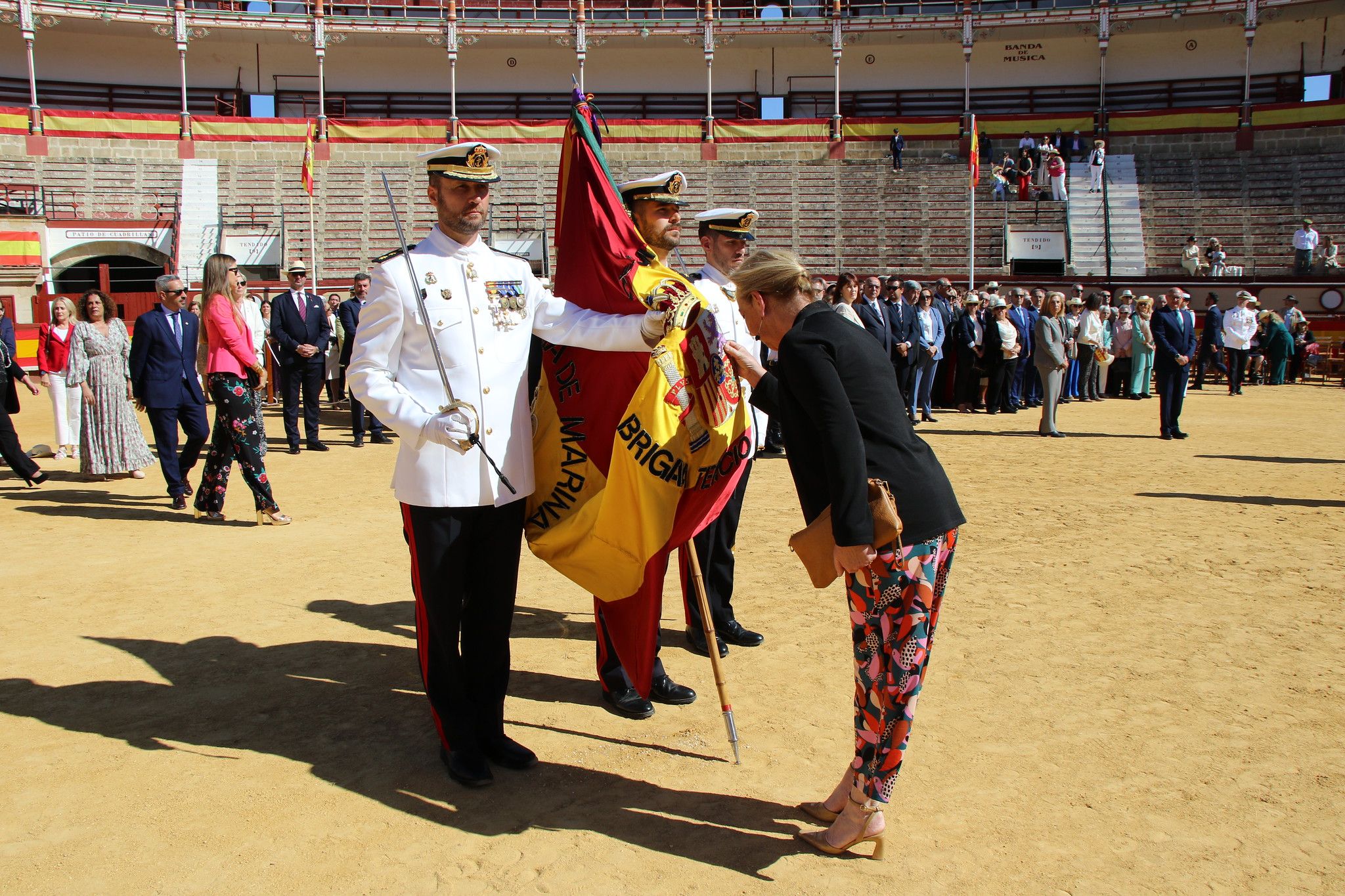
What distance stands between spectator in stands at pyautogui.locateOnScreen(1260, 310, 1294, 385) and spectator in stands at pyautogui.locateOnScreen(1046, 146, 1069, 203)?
9.09 metres

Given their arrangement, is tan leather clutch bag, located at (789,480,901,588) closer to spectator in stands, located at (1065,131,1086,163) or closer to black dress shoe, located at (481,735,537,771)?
black dress shoe, located at (481,735,537,771)

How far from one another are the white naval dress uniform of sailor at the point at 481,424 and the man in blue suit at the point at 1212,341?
18.3 meters

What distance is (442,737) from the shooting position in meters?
3.83

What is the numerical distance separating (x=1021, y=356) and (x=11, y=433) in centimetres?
1312

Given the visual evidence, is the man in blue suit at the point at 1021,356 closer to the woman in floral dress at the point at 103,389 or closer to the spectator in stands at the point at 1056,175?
the woman in floral dress at the point at 103,389

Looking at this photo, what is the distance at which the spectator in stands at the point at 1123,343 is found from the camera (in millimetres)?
18031

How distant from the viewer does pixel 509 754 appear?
12.7 feet

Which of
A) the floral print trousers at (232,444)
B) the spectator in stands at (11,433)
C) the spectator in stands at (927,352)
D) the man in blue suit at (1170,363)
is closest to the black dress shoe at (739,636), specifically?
the floral print trousers at (232,444)

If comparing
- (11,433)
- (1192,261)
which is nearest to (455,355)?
(11,433)

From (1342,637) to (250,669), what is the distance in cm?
513

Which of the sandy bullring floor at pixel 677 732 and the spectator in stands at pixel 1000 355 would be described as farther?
the spectator in stands at pixel 1000 355

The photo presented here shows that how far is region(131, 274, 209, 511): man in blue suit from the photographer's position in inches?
336

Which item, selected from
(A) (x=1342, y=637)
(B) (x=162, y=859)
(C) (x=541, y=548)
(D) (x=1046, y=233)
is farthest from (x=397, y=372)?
(D) (x=1046, y=233)

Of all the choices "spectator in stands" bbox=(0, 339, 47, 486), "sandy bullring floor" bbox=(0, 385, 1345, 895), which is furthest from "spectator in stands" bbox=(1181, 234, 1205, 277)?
"spectator in stands" bbox=(0, 339, 47, 486)
